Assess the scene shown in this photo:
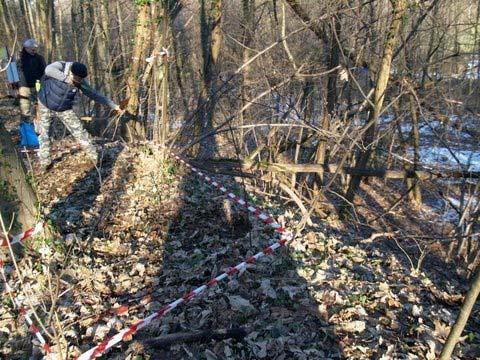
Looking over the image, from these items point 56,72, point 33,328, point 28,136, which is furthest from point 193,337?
point 28,136

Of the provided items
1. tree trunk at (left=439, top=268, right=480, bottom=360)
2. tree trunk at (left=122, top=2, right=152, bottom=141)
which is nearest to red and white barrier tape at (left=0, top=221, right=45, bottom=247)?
tree trunk at (left=122, top=2, right=152, bottom=141)

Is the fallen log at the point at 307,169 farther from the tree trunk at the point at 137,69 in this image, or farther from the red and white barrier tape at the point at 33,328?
the red and white barrier tape at the point at 33,328

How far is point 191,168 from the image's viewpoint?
7.57 m

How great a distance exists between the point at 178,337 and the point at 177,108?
11944 mm

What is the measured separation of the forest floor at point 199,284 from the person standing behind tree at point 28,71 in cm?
289

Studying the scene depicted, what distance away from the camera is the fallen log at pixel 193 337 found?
11.6ft

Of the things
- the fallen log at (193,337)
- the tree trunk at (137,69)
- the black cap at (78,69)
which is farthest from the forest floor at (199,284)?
the black cap at (78,69)

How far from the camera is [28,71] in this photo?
838 centimetres

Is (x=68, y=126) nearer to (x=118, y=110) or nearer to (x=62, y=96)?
(x=62, y=96)

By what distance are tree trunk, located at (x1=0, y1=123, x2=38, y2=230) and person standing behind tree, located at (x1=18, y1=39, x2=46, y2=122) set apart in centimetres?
460

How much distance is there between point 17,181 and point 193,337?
2.36 metres

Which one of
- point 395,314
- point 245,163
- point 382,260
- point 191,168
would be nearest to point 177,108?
point 191,168

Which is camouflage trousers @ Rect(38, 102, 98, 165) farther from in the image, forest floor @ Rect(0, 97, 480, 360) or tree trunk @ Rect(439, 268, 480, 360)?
tree trunk @ Rect(439, 268, 480, 360)

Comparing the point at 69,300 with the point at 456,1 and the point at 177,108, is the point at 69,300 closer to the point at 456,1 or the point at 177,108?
the point at 177,108
